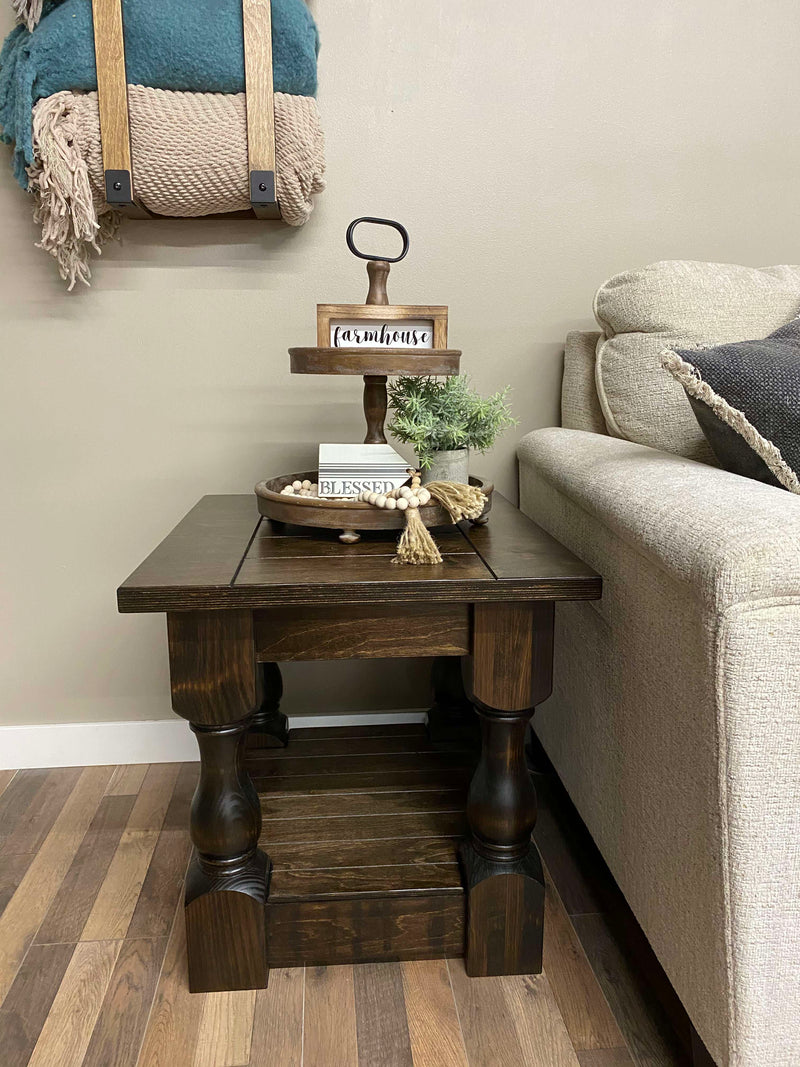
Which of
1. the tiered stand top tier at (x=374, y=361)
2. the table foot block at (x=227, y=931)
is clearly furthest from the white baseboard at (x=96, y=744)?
the tiered stand top tier at (x=374, y=361)

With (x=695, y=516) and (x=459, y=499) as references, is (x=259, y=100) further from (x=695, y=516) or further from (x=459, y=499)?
(x=695, y=516)

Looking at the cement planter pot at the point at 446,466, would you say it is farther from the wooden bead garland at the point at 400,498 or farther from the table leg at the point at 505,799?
the table leg at the point at 505,799

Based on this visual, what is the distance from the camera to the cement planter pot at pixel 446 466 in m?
1.11

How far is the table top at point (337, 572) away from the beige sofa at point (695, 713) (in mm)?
102

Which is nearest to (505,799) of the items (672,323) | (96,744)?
(672,323)

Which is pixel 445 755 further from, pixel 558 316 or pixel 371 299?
pixel 558 316

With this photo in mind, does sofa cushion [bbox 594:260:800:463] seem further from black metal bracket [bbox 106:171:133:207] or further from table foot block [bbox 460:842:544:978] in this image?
black metal bracket [bbox 106:171:133:207]

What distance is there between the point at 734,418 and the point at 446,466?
1.28 ft

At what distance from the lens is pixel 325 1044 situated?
94cm

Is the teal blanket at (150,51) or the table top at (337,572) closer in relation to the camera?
the table top at (337,572)

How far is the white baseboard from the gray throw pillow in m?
0.95

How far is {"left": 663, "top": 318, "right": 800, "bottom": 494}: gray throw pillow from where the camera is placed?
89 cm

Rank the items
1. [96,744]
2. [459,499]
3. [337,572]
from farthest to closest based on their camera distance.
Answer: [96,744]
[459,499]
[337,572]

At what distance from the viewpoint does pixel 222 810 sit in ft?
3.18
